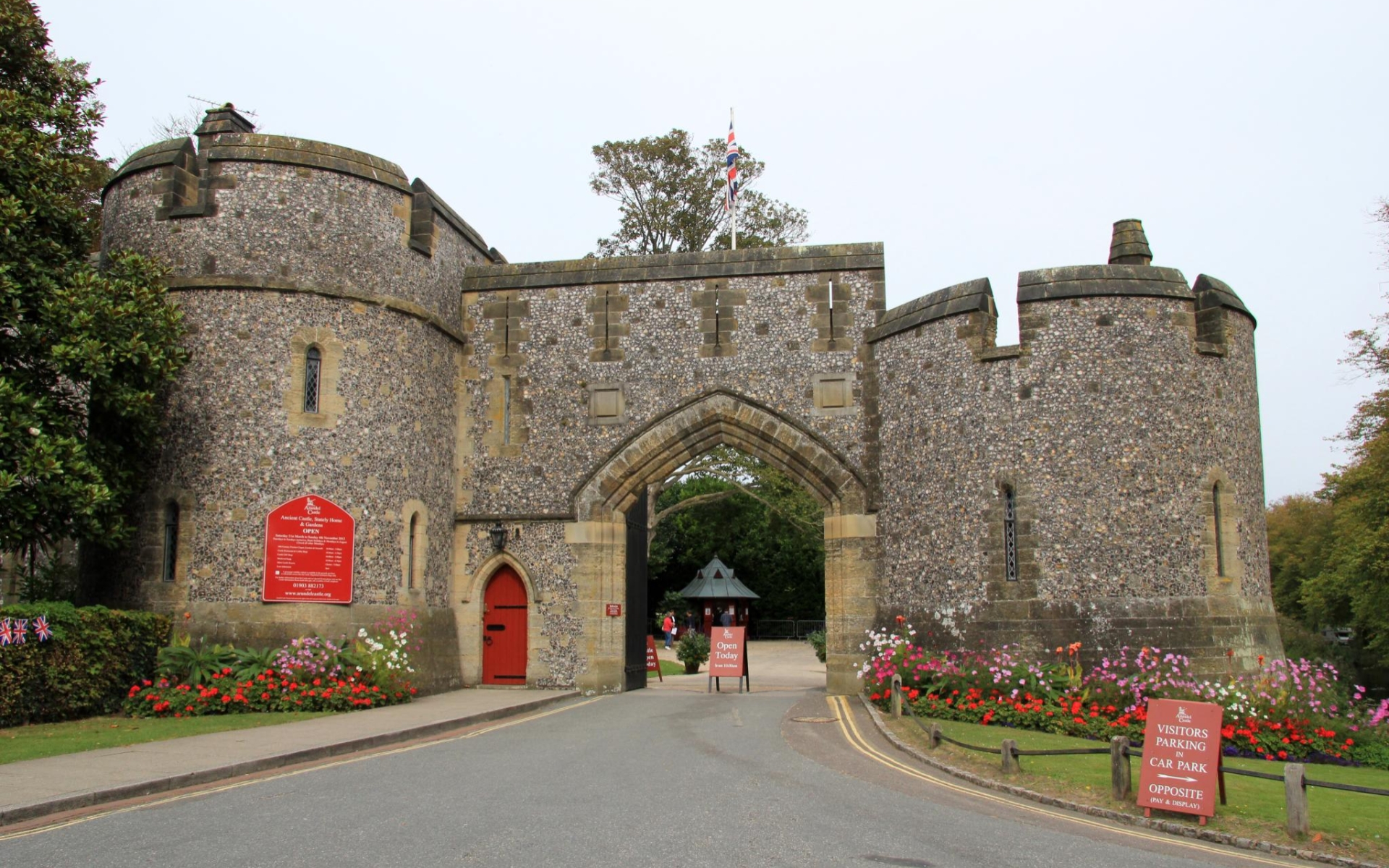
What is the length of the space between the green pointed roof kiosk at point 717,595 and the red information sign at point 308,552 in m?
26.2

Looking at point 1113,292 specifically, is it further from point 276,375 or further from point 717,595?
point 717,595

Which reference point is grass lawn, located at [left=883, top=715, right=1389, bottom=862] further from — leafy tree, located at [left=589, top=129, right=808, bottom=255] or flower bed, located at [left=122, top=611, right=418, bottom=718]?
leafy tree, located at [left=589, top=129, right=808, bottom=255]

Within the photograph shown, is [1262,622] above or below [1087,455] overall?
below

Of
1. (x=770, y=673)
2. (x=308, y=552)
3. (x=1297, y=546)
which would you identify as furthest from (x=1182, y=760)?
(x=1297, y=546)

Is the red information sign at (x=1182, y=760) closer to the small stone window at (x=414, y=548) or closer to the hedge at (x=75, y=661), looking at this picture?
the small stone window at (x=414, y=548)

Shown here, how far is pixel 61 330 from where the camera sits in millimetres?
13625

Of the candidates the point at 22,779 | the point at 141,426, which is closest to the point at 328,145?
the point at 141,426

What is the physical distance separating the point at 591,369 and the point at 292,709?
293 inches

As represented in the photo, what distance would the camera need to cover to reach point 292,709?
14.3 metres

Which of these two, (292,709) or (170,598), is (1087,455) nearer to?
(292,709)

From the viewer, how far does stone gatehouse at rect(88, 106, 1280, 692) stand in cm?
1523

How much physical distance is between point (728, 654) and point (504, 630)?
392 centimetres

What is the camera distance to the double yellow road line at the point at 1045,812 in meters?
7.87

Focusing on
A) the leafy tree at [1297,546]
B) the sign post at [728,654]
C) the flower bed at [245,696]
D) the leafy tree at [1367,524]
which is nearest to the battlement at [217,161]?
the flower bed at [245,696]
